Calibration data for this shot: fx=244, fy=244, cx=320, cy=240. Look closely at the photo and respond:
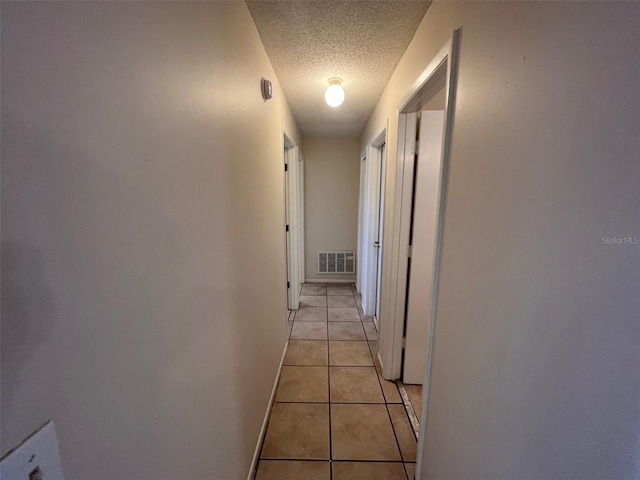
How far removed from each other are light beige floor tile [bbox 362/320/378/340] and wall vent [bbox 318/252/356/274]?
49.2 inches

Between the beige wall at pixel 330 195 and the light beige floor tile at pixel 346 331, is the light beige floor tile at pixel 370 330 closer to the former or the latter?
the light beige floor tile at pixel 346 331

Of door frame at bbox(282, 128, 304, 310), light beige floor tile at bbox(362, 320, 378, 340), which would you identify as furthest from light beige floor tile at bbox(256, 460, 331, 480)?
door frame at bbox(282, 128, 304, 310)

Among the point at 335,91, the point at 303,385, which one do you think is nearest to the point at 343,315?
the point at 303,385

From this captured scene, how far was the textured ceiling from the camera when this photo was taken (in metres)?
1.14

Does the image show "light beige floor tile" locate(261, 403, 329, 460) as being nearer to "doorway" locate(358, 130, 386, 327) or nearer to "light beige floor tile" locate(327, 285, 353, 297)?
"doorway" locate(358, 130, 386, 327)

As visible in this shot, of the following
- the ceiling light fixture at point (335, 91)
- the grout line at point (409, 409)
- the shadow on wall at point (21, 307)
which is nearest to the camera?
the shadow on wall at point (21, 307)

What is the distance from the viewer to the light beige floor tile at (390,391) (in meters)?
1.80

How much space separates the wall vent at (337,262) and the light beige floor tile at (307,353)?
1.65 meters

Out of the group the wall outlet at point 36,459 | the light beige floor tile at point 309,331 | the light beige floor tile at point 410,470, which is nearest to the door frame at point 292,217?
the light beige floor tile at point 309,331

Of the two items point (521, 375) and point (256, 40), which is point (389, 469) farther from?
point (256, 40)

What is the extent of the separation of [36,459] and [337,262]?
12.3ft

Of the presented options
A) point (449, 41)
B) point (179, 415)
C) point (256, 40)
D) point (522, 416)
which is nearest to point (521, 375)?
point (522, 416)

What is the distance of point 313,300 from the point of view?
3.49m

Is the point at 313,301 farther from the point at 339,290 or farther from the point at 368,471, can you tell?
the point at 368,471
